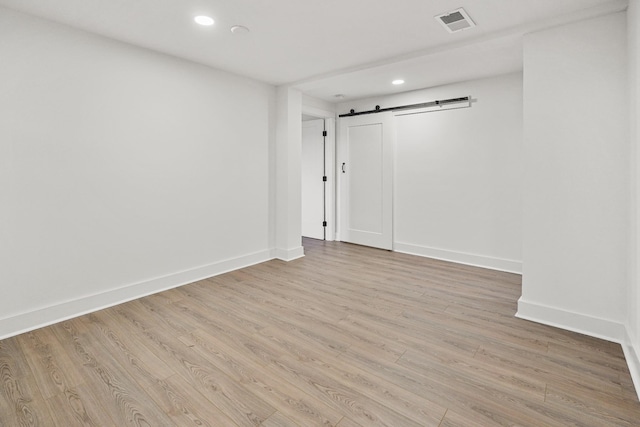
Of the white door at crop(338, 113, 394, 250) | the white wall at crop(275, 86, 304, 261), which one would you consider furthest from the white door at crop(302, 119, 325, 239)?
the white wall at crop(275, 86, 304, 261)

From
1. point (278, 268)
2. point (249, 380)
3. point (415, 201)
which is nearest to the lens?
point (249, 380)

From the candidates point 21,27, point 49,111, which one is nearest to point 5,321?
point 49,111

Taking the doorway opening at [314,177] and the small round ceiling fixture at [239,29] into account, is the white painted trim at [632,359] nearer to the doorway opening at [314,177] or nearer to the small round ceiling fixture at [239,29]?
the small round ceiling fixture at [239,29]

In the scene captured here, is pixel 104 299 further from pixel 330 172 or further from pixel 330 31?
pixel 330 172

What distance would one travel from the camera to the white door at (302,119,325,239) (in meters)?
6.07

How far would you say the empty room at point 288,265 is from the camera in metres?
1.88

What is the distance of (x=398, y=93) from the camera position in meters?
5.06

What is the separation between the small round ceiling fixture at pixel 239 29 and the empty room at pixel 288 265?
0.02 metres

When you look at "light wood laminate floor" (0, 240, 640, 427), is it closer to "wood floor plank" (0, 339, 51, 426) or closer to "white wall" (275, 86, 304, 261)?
"wood floor plank" (0, 339, 51, 426)

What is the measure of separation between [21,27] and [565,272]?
184 inches

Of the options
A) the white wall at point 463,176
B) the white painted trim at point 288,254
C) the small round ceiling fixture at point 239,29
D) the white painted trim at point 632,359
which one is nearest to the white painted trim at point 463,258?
the white wall at point 463,176

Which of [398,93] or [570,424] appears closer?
[570,424]

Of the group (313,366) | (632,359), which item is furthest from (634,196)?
(313,366)

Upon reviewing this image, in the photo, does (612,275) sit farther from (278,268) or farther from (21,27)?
(21,27)
